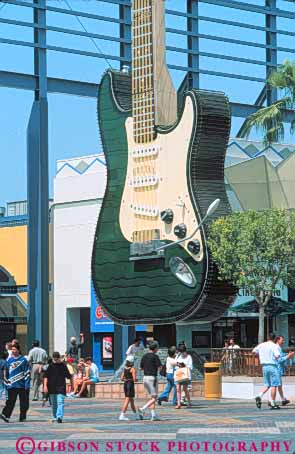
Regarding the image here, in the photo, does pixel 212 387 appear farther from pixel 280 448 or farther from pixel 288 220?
pixel 280 448

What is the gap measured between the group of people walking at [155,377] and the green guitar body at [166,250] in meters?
4.28

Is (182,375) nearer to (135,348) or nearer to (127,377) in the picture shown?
(127,377)

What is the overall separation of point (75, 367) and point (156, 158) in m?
6.99

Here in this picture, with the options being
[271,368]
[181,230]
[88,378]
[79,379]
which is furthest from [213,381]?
[181,230]

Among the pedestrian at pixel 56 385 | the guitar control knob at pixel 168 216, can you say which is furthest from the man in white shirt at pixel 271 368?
the guitar control knob at pixel 168 216

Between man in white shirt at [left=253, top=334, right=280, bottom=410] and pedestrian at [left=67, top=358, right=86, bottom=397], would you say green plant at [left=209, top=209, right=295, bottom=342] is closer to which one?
pedestrian at [left=67, top=358, right=86, bottom=397]

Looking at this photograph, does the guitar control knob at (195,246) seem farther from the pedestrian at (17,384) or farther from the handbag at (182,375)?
the pedestrian at (17,384)

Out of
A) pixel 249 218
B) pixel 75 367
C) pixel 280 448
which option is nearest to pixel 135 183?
pixel 249 218

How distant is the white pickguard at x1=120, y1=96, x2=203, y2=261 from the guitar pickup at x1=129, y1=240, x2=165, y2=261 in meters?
0.31

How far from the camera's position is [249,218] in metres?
37.6

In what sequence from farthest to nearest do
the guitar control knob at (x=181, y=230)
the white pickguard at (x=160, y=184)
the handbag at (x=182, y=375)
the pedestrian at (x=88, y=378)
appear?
the guitar control knob at (x=181, y=230), the white pickguard at (x=160, y=184), the pedestrian at (x=88, y=378), the handbag at (x=182, y=375)

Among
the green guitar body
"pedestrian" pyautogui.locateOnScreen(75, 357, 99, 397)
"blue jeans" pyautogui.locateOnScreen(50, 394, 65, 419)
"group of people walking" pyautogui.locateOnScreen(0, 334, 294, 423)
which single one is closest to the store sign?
the green guitar body

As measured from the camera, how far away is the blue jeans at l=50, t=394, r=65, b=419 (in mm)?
23672

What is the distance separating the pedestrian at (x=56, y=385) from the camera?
23.8 meters
